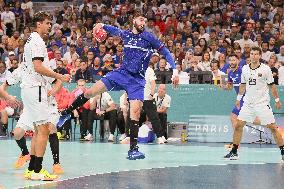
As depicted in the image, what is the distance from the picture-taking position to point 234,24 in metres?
24.1

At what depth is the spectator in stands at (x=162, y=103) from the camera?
2053 centimetres

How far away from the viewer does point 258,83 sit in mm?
15352

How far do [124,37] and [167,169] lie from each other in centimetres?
273

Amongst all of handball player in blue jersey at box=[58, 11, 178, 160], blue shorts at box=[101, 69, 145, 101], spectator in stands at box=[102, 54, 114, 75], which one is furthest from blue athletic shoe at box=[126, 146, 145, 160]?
spectator in stands at box=[102, 54, 114, 75]

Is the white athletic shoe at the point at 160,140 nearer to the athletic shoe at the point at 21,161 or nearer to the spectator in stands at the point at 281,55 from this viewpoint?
the spectator in stands at the point at 281,55

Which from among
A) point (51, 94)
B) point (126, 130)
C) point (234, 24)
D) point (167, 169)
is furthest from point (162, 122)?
point (51, 94)

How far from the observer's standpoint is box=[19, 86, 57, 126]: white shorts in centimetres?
1133

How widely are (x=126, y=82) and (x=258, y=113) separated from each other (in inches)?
111

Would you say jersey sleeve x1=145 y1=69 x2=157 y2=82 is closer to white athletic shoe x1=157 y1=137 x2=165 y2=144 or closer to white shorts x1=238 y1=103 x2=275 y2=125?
white athletic shoe x1=157 y1=137 x2=165 y2=144

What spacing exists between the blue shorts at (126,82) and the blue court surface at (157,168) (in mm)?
1240

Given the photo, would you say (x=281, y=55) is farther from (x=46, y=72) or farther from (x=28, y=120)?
(x=46, y=72)

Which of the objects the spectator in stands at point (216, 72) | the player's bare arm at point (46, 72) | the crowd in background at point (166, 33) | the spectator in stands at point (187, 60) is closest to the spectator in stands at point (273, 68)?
the crowd in background at point (166, 33)

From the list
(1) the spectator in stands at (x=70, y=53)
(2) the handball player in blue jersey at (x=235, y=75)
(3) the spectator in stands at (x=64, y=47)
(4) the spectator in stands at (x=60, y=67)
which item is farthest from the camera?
(3) the spectator in stands at (x=64, y=47)

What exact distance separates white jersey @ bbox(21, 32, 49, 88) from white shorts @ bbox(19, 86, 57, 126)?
9cm
